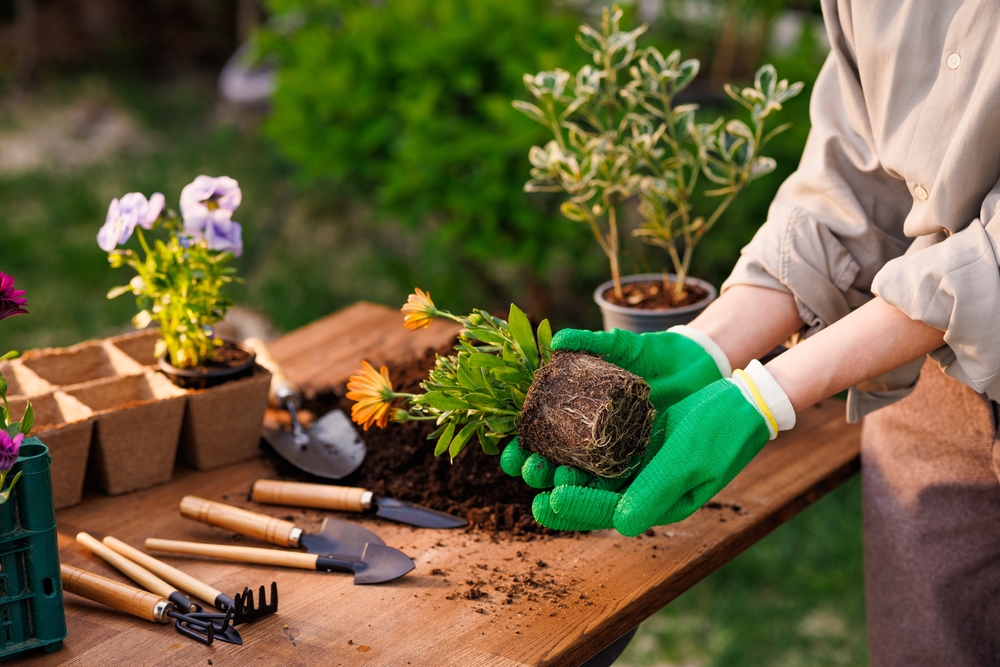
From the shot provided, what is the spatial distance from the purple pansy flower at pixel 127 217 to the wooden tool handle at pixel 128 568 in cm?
42

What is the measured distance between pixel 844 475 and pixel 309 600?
93cm

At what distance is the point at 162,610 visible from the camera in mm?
1127

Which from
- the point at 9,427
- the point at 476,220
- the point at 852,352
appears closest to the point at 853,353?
the point at 852,352

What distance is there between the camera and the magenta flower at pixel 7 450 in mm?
995

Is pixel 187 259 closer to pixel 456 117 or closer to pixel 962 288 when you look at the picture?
pixel 962 288

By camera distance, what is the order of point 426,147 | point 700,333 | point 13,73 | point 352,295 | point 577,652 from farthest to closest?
point 13,73, point 352,295, point 426,147, point 700,333, point 577,652

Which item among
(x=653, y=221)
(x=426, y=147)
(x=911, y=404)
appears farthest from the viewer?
(x=426, y=147)

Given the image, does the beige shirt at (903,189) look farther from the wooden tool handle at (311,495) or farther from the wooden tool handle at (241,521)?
the wooden tool handle at (241,521)

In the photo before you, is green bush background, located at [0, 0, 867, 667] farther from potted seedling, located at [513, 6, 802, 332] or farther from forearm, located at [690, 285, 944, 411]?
forearm, located at [690, 285, 944, 411]

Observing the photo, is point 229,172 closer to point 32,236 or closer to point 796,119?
point 32,236

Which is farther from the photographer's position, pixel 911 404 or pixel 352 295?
pixel 352 295

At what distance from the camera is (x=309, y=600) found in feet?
3.87

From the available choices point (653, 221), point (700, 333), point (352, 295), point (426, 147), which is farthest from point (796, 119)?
point (352, 295)

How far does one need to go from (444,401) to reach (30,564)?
523mm
